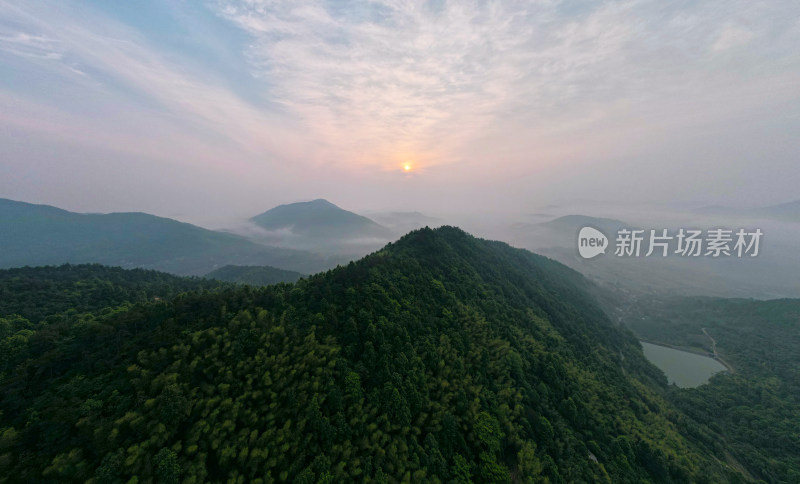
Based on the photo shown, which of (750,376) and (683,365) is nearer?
(750,376)

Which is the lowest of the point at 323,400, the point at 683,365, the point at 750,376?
the point at 683,365

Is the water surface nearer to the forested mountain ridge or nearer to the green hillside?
the green hillside

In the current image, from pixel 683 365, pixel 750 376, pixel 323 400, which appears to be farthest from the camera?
pixel 683 365

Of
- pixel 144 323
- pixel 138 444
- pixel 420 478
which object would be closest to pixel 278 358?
pixel 138 444

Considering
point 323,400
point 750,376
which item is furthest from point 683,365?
point 323,400

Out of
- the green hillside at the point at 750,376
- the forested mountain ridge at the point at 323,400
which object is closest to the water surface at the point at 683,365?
the green hillside at the point at 750,376

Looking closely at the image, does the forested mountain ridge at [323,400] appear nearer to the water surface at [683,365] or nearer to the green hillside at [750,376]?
the green hillside at [750,376]

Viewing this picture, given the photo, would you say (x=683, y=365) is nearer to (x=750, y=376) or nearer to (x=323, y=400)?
(x=750, y=376)

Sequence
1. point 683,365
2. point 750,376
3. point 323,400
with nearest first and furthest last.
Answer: point 323,400, point 750,376, point 683,365
